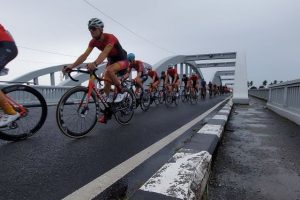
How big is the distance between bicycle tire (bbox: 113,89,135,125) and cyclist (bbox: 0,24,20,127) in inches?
69.5

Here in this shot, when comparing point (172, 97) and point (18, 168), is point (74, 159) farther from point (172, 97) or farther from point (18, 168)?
point (172, 97)

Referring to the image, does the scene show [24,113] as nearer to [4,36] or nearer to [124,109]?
[4,36]

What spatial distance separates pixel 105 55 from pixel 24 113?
1.41 m

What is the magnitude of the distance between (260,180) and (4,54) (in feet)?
10.5

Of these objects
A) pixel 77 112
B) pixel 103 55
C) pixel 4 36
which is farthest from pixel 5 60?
pixel 103 55

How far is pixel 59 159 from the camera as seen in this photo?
2605mm

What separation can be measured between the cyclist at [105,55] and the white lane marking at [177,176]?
220 cm

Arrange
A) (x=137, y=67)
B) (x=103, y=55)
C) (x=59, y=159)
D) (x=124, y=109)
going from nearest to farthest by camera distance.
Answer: (x=59, y=159), (x=103, y=55), (x=124, y=109), (x=137, y=67)

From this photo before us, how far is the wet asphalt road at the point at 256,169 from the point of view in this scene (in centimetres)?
205

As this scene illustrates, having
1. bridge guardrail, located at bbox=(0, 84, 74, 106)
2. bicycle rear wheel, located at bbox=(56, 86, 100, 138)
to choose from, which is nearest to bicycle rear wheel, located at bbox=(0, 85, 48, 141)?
bicycle rear wheel, located at bbox=(56, 86, 100, 138)

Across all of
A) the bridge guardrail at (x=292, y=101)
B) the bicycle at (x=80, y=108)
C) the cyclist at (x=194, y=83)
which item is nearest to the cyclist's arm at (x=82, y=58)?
the bicycle at (x=80, y=108)

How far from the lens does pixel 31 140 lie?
3.50 m

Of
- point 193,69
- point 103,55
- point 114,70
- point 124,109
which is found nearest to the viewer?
point 103,55

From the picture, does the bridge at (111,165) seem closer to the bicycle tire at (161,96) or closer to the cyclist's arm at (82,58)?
the cyclist's arm at (82,58)
